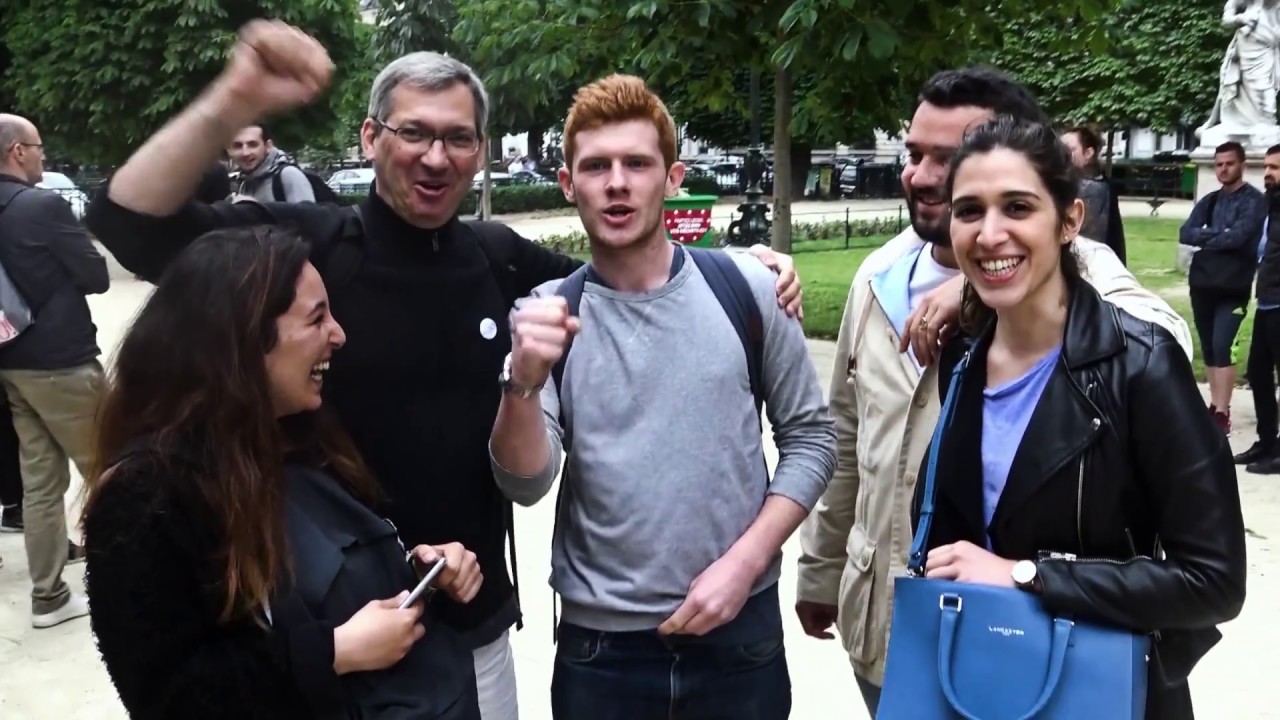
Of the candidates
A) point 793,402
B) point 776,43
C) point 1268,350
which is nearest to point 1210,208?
point 1268,350

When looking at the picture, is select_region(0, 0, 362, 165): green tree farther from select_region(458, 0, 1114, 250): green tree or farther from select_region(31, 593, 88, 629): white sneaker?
select_region(31, 593, 88, 629): white sneaker

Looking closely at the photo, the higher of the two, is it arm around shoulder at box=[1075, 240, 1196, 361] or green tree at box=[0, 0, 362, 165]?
green tree at box=[0, 0, 362, 165]

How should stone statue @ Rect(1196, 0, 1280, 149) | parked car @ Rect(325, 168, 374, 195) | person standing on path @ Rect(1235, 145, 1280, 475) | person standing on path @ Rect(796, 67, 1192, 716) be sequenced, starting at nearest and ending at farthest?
person standing on path @ Rect(796, 67, 1192, 716), person standing on path @ Rect(1235, 145, 1280, 475), stone statue @ Rect(1196, 0, 1280, 149), parked car @ Rect(325, 168, 374, 195)

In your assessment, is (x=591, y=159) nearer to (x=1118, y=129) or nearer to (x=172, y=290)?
(x=172, y=290)

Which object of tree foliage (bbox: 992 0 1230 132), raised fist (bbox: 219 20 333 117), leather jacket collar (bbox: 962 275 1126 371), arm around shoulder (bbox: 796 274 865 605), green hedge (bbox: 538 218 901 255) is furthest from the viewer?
tree foliage (bbox: 992 0 1230 132)

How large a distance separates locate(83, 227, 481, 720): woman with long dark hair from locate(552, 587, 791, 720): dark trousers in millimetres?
288

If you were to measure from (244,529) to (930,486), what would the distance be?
1.19m

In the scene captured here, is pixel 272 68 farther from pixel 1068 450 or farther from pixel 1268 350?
pixel 1268 350

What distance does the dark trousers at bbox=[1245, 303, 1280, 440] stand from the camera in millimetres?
7234

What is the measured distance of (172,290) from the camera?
193cm

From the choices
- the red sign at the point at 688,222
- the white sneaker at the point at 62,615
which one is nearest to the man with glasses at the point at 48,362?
the white sneaker at the point at 62,615

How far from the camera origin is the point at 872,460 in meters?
2.57

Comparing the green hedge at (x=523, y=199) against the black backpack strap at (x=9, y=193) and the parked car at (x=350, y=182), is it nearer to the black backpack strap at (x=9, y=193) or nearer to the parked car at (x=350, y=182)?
the parked car at (x=350, y=182)

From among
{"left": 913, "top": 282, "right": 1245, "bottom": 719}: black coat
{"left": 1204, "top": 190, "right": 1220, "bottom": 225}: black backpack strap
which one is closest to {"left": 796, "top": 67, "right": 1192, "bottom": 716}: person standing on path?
{"left": 913, "top": 282, "right": 1245, "bottom": 719}: black coat
